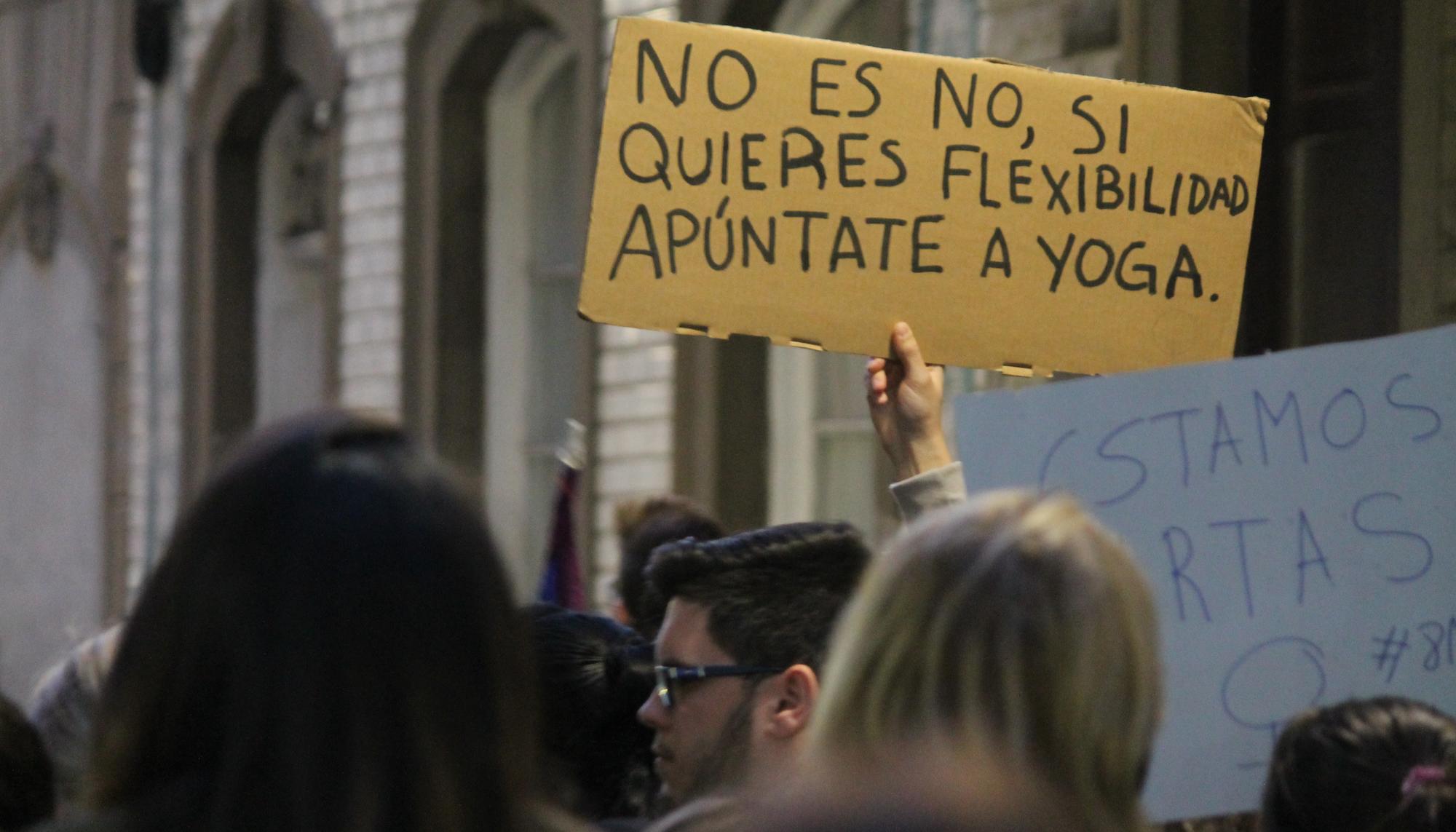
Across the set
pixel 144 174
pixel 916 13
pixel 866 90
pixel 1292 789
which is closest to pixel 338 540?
pixel 1292 789

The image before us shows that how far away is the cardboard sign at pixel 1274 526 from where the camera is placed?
3.24m

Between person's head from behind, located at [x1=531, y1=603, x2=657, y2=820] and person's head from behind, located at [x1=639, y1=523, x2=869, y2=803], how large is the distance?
31cm

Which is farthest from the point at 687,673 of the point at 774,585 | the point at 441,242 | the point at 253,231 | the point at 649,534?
the point at 253,231

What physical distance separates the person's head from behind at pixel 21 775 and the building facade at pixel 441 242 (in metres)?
4.19

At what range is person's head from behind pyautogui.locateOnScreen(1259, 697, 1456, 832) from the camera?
8.39ft

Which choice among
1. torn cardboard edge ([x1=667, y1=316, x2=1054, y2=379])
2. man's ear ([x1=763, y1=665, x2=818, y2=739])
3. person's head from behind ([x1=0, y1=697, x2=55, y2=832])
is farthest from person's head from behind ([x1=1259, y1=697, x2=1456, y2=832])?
person's head from behind ([x1=0, y1=697, x2=55, y2=832])

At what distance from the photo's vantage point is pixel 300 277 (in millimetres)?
12883

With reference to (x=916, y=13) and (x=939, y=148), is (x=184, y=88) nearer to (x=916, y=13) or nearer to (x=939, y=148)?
(x=916, y=13)

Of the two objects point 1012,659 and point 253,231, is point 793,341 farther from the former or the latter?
point 253,231

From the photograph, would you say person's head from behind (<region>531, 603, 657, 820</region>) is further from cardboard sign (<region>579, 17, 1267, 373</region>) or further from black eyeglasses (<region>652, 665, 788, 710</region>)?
cardboard sign (<region>579, 17, 1267, 373</region>)

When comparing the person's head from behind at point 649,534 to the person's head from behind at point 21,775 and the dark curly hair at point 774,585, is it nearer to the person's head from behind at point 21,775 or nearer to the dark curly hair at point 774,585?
the dark curly hair at point 774,585

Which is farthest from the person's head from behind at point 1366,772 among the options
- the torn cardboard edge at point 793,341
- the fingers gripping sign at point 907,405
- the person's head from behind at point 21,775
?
the person's head from behind at point 21,775

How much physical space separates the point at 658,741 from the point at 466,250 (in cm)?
798

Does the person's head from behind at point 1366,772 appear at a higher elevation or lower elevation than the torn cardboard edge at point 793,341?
lower
